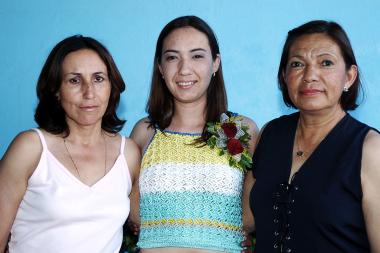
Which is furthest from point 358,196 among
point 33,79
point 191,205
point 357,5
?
point 33,79

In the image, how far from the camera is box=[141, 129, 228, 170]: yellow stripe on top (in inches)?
95.9

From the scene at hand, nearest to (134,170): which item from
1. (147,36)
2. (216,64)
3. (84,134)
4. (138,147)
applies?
(138,147)

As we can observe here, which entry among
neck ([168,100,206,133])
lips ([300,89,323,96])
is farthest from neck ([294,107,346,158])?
neck ([168,100,206,133])

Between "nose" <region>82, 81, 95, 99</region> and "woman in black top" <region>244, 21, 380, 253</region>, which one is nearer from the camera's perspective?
"woman in black top" <region>244, 21, 380, 253</region>

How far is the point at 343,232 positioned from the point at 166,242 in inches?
30.0

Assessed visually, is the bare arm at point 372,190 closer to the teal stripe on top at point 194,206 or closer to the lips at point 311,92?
the lips at point 311,92

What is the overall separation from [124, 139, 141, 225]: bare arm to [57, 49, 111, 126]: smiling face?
24cm

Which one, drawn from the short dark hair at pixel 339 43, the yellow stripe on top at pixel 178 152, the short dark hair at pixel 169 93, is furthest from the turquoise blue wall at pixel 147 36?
the short dark hair at pixel 339 43

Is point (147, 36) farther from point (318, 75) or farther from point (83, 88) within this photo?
point (318, 75)

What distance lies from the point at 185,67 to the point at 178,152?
0.37m

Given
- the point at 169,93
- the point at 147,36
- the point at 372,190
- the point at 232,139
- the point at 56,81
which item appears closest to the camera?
the point at 372,190

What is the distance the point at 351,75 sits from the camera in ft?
6.77

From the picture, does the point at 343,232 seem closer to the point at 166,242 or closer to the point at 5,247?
the point at 166,242

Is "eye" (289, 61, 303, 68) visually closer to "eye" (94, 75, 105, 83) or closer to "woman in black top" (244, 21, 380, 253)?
"woman in black top" (244, 21, 380, 253)
